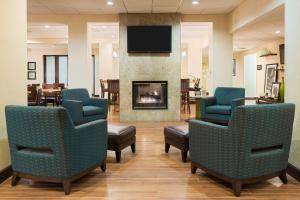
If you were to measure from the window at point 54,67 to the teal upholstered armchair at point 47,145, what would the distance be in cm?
1328

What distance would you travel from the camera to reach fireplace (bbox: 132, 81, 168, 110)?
820 centimetres

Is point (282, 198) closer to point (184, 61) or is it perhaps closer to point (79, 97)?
point (79, 97)

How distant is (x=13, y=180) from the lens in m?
3.25

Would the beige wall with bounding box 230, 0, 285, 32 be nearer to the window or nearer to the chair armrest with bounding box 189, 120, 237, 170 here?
the chair armrest with bounding box 189, 120, 237, 170

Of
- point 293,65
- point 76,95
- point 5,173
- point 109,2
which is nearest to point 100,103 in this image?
point 76,95

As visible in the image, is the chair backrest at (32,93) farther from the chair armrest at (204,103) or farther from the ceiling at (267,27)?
the ceiling at (267,27)

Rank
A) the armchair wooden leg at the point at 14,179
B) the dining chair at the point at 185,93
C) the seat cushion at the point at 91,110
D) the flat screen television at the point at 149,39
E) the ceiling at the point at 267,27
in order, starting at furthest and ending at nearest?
the dining chair at the point at 185,93
the flat screen television at the point at 149,39
the seat cushion at the point at 91,110
the ceiling at the point at 267,27
the armchair wooden leg at the point at 14,179

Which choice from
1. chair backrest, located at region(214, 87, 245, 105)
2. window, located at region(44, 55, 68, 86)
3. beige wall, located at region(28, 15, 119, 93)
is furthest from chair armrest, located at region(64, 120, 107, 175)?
window, located at region(44, 55, 68, 86)

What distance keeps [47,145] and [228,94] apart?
471 centimetres

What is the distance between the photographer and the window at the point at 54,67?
1591cm

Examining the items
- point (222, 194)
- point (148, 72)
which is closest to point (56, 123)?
point (222, 194)

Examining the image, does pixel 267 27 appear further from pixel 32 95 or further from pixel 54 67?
pixel 54 67

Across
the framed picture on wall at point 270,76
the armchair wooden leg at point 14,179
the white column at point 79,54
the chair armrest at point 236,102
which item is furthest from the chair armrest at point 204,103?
the framed picture on wall at point 270,76

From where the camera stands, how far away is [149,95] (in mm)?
8320
